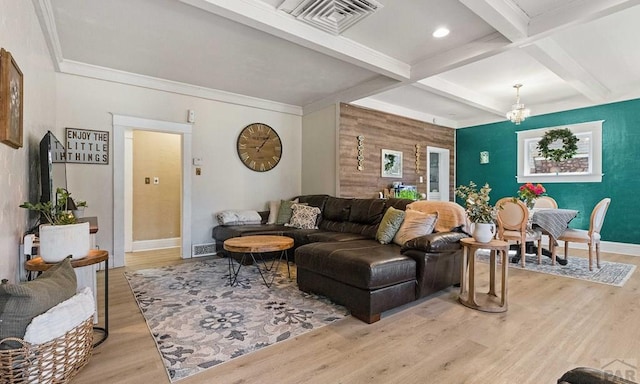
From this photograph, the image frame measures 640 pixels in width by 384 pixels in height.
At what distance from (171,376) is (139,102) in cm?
403

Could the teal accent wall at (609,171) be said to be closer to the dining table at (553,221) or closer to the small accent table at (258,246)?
the dining table at (553,221)

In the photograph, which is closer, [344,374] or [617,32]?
[344,374]

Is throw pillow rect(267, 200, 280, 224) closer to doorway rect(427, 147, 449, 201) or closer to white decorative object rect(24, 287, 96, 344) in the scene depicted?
white decorative object rect(24, 287, 96, 344)

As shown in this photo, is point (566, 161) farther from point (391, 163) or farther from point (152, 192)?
point (152, 192)

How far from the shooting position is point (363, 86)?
4863 millimetres

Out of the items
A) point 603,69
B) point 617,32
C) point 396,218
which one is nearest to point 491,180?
point 603,69

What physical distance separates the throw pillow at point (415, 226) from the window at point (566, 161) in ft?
14.2

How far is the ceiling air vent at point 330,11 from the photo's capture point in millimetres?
2771

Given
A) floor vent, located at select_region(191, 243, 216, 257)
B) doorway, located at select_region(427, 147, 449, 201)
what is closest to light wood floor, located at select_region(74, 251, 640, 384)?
floor vent, located at select_region(191, 243, 216, 257)

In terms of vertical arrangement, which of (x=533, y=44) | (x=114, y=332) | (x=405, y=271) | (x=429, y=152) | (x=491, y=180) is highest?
(x=533, y=44)

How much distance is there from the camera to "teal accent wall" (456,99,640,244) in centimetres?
515

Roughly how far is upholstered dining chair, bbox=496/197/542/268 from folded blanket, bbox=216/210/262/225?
365 cm

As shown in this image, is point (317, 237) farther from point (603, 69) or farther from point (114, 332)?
point (603, 69)

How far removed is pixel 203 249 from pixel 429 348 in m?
3.94
